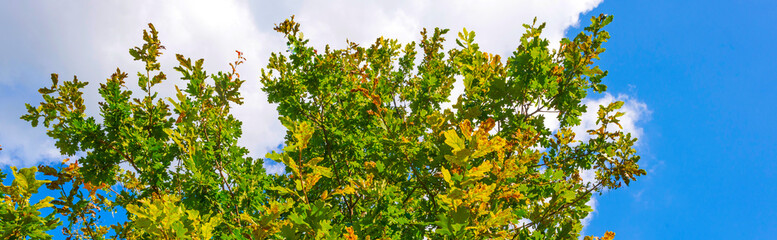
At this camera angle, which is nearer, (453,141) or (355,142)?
(453,141)

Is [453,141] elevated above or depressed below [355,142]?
below

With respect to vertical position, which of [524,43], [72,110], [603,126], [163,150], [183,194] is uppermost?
[524,43]

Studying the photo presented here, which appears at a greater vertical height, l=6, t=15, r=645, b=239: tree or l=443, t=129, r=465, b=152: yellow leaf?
l=6, t=15, r=645, b=239: tree

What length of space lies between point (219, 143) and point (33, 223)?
2.06 meters

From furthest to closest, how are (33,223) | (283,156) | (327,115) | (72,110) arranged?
(327,115), (72,110), (33,223), (283,156)

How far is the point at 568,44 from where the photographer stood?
4.58 metres

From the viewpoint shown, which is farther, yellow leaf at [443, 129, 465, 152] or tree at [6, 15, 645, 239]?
tree at [6, 15, 645, 239]

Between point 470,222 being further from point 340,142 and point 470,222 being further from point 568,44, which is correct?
point 568,44

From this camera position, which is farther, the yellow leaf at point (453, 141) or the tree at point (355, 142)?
the tree at point (355, 142)

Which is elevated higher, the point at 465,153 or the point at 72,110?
the point at 72,110

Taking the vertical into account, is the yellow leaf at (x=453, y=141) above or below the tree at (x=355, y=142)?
below

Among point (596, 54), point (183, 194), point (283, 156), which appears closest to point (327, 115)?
point (183, 194)

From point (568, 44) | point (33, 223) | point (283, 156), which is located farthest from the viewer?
point (568, 44)

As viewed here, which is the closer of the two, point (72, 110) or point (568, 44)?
point (72, 110)
